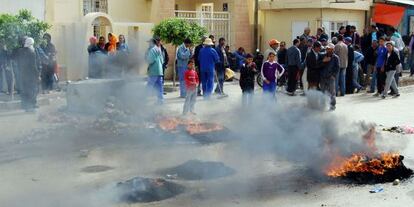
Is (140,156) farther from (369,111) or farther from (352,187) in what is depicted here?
(369,111)

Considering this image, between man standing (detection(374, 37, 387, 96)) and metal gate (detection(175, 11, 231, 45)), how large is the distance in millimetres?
6868

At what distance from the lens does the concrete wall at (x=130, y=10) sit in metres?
19.6

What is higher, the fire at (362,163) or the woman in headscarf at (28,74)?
the woman in headscarf at (28,74)

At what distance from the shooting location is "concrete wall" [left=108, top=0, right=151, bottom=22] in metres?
19.6

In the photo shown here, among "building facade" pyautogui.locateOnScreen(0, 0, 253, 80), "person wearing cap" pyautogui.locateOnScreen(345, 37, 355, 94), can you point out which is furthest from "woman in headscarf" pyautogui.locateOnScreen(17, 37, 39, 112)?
"person wearing cap" pyautogui.locateOnScreen(345, 37, 355, 94)

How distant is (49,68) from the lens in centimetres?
1574

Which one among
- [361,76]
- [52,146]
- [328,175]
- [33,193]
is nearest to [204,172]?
[328,175]

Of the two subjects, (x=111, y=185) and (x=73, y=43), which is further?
(x=73, y=43)

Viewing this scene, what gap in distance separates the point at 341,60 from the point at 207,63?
3.88 metres

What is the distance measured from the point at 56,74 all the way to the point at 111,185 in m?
9.76

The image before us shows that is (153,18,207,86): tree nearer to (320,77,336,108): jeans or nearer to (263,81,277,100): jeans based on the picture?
(320,77,336,108): jeans

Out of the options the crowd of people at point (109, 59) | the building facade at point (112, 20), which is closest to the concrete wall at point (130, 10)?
the building facade at point (112, 20)

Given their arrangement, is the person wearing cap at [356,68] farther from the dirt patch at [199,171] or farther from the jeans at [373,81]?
the dirt patch at [199,171]

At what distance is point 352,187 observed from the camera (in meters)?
7.23
